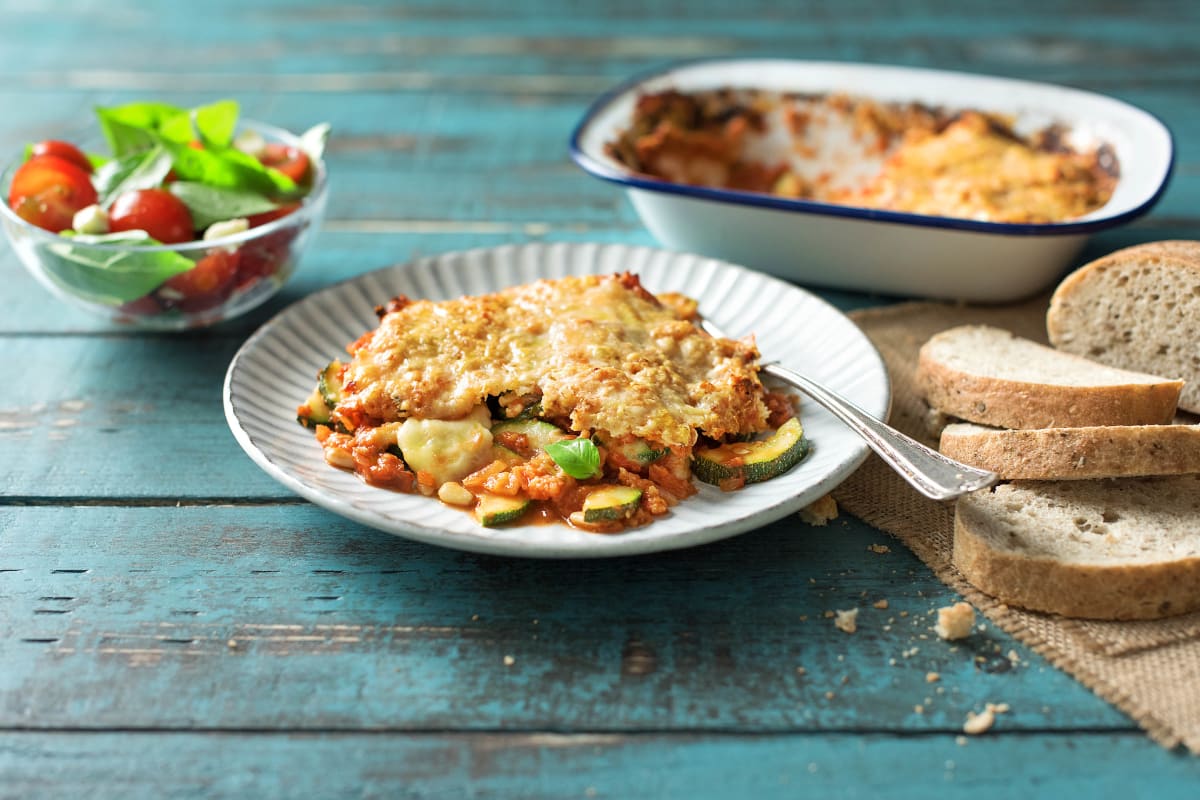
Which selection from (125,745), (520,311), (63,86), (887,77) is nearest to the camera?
(125,745)

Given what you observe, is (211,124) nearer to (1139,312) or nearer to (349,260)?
(349,260)

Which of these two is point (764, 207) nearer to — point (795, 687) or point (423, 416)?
point (423, 416)

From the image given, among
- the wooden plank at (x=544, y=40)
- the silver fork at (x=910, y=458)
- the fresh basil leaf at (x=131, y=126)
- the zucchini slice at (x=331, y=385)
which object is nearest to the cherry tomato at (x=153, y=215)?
the fresh basil leaf at (x=131, y=126)

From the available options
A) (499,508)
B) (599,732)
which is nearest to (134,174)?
(499,508)

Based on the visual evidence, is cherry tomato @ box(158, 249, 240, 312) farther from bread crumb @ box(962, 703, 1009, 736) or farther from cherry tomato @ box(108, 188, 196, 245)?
bread crumb @ box(962, 703, 1009, 736)

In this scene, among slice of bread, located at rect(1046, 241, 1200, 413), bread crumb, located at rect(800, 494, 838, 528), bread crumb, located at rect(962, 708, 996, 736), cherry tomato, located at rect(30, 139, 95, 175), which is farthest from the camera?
cherry tomato, located at rect(30, 139, 95, 175)

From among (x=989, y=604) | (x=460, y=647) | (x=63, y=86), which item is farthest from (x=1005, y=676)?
(x=63, y=86)

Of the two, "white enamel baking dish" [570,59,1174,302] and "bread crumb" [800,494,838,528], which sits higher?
"white enamel baking dish" [570,59,1174,302]

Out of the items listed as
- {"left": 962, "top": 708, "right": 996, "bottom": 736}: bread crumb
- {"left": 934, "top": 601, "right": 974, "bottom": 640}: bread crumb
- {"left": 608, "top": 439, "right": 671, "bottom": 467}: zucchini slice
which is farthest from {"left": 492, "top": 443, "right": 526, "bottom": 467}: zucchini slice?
{"left": 962, "top": 708, "right": 996, "bottom": 736}: bread crumb
